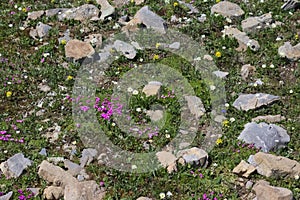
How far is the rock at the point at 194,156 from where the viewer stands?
850 centimetres

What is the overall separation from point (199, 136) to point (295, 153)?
1.81 meters

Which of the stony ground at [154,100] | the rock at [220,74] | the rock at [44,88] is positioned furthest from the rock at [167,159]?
the rock at [44,88]

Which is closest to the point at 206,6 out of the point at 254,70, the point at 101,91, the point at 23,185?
the point at 254,70

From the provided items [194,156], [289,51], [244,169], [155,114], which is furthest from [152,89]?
[289,51]

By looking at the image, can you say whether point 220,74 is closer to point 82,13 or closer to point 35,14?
point 82,13

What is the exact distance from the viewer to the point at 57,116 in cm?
989

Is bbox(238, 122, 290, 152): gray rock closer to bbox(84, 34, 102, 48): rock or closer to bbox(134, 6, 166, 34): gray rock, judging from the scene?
bbox(134, 6, 166, 34): gray rock

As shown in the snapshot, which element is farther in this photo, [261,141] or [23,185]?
[261,141]

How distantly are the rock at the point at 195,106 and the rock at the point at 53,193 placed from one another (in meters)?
3.21

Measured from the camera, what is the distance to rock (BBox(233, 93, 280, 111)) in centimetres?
980

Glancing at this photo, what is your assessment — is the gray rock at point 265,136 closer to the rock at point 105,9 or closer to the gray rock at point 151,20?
the gray rock at point 151,20

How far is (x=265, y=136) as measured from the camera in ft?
29.2

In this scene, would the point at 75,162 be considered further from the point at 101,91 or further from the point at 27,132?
the point at 101,91

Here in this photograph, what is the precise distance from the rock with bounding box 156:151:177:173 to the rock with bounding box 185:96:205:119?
4.51 ft
